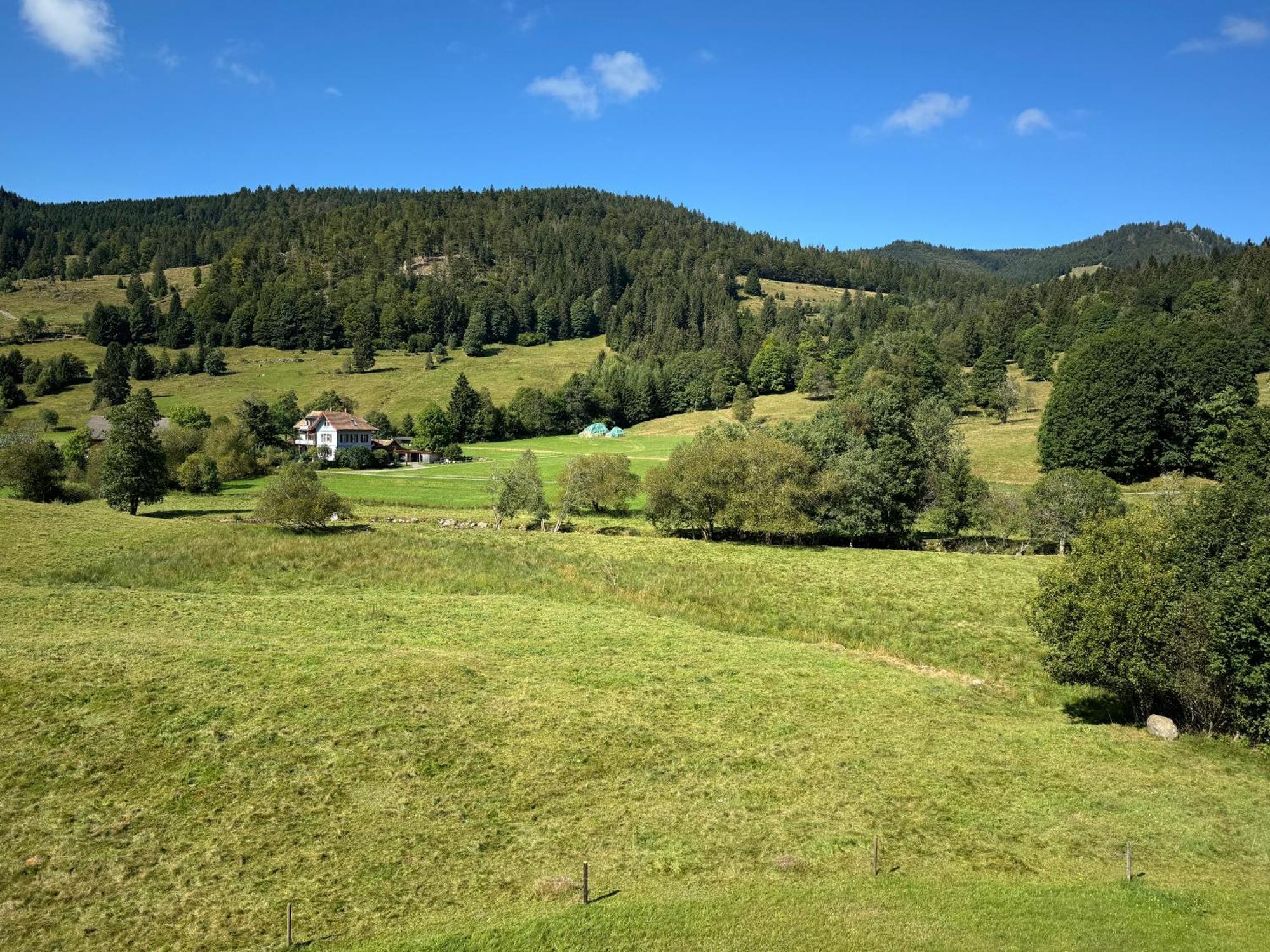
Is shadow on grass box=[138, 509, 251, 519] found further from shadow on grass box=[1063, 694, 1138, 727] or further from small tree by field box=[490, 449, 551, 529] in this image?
shadow on grass box=[1063, 694, 1138, 727]

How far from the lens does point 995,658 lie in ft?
114

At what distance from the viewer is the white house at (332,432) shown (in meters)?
115

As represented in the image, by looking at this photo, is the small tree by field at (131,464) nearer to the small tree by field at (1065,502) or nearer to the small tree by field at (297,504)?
the small tree by field at (297,504)

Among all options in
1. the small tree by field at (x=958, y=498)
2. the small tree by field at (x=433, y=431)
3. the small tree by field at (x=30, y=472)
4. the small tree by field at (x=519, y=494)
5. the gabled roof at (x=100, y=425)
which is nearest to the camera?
the small tree by field at (x=958, y=498)

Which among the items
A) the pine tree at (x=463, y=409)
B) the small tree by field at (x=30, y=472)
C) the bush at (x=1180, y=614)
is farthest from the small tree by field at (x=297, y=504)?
the pine tree at (x=463, y=409)

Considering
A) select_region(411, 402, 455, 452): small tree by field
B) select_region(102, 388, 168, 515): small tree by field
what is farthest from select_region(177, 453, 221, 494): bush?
select_region(411, 402, 455, 452): small tree by field

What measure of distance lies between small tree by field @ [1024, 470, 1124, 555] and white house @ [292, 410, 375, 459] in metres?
92.1

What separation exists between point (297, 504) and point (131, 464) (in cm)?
2032

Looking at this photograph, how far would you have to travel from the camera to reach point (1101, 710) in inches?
1174

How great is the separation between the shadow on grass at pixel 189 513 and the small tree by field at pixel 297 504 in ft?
48.3

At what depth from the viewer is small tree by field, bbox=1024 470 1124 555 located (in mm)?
58531

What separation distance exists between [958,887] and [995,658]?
20.9 metres

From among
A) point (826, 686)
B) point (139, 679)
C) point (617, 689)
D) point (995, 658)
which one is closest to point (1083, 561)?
point (995, 658)

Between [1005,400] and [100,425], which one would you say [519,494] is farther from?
[1005,400]
